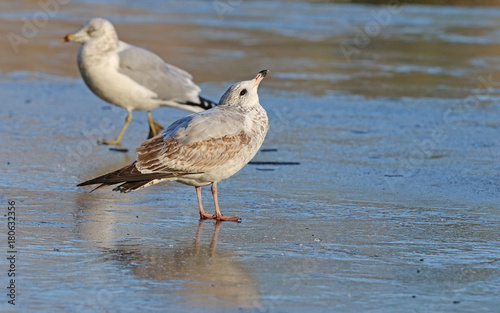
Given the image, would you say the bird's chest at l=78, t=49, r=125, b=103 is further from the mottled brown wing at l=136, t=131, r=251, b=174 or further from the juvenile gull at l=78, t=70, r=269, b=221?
the mottled brown wing at l=136, t=131, r=251, b=174

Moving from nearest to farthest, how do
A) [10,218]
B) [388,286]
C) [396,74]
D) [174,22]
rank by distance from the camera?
1. [388,286]
2. [10,218]
3. [396,74]
4. [174,22]

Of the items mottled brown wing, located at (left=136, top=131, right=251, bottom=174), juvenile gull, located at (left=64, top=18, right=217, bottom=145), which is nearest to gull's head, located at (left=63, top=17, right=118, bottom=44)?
juvenile gull, located at (left=64, top=18, right=217, bottom=145)

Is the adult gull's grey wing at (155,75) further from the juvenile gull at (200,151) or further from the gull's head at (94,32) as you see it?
the juvenile gull at (200,151)

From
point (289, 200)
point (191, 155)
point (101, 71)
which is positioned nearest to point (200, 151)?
point (191, 155)

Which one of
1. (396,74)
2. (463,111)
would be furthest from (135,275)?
(396,74)

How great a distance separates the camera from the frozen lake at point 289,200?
13.9 ft

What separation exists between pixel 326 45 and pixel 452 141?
334 inches

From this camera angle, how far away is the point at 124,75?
9141mm

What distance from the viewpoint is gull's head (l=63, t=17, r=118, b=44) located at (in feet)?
30.2

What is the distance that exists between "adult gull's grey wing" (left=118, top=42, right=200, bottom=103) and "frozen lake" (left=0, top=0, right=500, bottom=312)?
53 cm

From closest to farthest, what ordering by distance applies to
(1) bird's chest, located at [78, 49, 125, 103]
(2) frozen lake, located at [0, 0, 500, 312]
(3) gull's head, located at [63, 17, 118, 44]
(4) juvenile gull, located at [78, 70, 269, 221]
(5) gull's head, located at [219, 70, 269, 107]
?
(2) frozen lake, located at [0, 0, 500, 312], (4) juvenile gull, located at [78, 70, 269, 221], (5) gull's head, located at [219, 70, 269, 107], (1) bird's chest, located at [78, 49, 125, 103], (3) gull's head, located at [63, 17, 118, 44]

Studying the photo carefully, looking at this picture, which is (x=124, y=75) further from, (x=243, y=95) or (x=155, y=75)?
(x=243, y=95)

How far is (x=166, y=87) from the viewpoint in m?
9.47

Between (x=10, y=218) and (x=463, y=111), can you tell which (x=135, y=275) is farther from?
(x=463, y=111)
